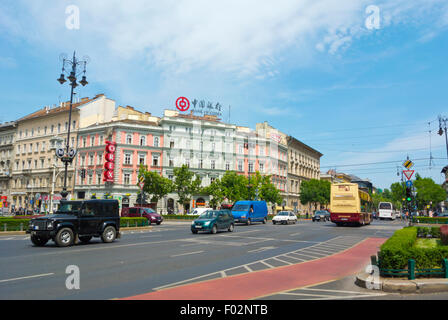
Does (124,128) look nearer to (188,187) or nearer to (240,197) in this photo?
(188,187)

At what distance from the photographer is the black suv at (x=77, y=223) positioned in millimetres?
14866

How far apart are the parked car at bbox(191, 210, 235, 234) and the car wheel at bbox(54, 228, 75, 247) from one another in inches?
359

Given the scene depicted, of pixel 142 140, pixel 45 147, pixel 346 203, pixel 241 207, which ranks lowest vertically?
pixel 241 207

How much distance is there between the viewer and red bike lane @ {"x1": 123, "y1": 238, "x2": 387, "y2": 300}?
695 cm

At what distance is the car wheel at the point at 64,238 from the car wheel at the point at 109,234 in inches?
67.6

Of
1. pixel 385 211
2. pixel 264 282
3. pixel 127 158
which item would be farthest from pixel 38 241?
pixel 385 211

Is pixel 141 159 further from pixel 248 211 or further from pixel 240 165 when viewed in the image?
pixel 248 211

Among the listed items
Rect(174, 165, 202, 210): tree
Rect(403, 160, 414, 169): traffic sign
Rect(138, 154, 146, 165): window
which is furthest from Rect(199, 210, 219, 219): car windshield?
Rect(138, 154, 146, 165): window

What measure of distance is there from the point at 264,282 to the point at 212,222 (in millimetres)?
15082

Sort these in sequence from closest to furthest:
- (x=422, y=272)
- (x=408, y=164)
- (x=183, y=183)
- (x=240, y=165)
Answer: (x=422, y=272) < (x=408, y=164) < (x=183, y=183) < (x=240, y=165)

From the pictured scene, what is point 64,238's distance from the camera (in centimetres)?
1516

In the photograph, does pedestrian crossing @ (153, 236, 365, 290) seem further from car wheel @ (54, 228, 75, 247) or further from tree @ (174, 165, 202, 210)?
tree @ (174, 165, 202, 210)

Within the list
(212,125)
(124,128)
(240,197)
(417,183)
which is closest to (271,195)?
(240,197)
